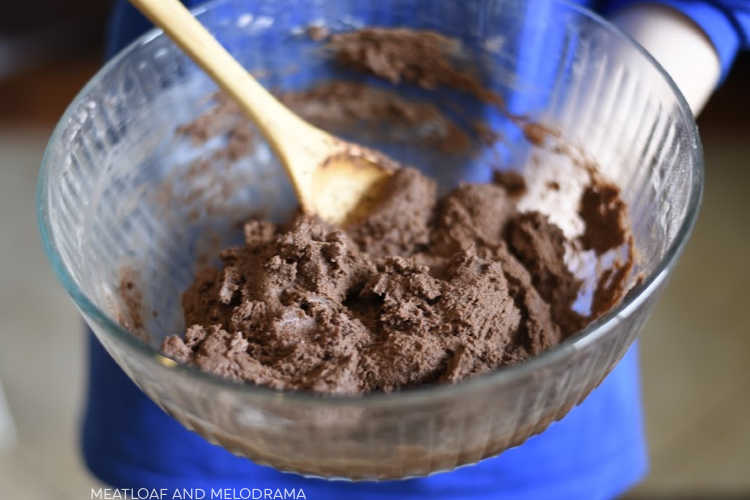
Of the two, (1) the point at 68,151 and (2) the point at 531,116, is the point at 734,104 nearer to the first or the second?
(2) the point at 531,116

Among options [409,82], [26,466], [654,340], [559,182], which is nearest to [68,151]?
[409,82]

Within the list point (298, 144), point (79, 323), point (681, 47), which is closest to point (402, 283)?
point (298, 144)

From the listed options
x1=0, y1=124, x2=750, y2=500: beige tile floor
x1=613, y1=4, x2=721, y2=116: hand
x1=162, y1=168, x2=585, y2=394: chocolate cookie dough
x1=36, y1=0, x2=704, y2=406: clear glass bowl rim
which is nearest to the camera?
x1=36, y1=0, x2=704, y2=406: clear glass bowl rim

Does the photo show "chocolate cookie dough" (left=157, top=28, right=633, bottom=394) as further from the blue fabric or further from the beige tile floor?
Answer: the beige tile floor

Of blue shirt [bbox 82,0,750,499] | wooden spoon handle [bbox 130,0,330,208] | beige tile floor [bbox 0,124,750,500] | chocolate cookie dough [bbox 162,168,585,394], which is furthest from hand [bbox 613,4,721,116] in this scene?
beige tile floor [bbox 0,124,750,500]

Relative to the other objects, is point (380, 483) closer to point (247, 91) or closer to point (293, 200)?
point (293, 200)

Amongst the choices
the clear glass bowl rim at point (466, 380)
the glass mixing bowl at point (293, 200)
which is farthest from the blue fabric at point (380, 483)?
the clear glass bowl rim at point (466, 380)
